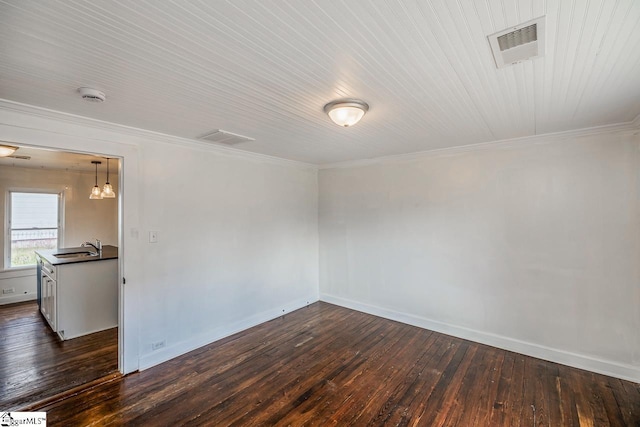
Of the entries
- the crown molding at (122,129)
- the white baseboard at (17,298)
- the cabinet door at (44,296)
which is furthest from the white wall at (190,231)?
the white baseboard at (17,298)

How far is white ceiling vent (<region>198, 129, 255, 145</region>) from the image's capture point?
121 inches

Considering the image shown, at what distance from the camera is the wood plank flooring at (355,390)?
2.28 metres

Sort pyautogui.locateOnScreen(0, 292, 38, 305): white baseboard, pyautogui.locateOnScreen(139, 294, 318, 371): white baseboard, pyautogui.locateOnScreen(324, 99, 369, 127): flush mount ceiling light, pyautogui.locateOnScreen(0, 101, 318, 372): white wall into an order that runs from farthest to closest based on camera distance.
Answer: pyautogui.locateOnScreen(0, 292, 38, 305): white baseboard
pyautogui.locateOnScreen(139, 294, 318, 371): white baseboard
pyautogui.locateOnScreen(0, 101, 318, 372): white wall
pyautogui.locateOnScreen(324, 99, 369, 127): flush mount ceiling light

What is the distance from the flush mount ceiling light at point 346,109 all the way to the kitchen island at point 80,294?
389 centimetres

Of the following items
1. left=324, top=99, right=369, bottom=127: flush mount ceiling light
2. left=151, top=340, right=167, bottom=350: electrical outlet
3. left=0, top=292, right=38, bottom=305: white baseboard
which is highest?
left=324, top=99, right=369, bottom=127: flush mount ceiling light

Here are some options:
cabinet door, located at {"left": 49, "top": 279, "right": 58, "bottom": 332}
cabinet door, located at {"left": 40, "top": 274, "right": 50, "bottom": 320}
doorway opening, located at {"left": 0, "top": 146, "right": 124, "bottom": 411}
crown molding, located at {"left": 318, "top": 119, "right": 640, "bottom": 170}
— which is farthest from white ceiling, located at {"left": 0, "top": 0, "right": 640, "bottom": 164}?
cabinet door, located at {"left": 40, "top": 274, "right": 50, "bottom": 320}

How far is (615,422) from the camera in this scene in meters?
2.23

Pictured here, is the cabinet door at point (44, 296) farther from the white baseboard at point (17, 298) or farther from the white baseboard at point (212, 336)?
the white baseboard at point (212, 336)

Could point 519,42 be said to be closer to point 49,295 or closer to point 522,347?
point 522,347

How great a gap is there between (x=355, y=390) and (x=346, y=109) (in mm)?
Result: 2489

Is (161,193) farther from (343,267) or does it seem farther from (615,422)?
(615,422)

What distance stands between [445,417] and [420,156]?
3.08m

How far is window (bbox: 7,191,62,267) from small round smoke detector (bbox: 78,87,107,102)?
5112mm

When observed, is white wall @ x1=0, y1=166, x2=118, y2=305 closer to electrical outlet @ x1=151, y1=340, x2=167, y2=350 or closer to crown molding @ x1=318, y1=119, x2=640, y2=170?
electrical outlet @ x1=151, y1=340, x2=167, y2=350
